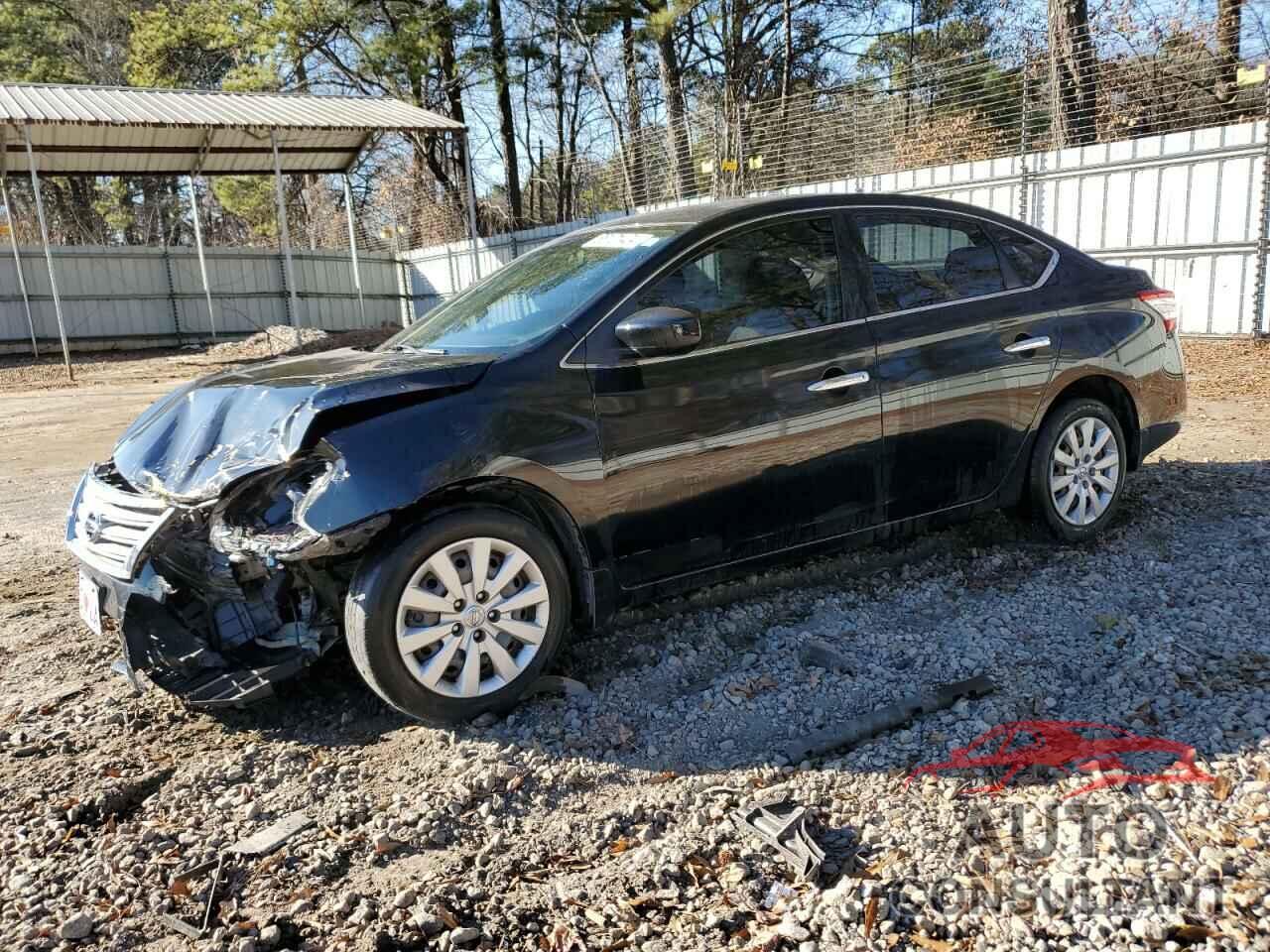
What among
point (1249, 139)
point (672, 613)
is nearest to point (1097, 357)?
point (672, 613)

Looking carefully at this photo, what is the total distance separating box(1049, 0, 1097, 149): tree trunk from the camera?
12672 millimetres

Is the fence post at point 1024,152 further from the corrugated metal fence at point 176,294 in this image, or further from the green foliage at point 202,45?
the green foliage at point 202,45

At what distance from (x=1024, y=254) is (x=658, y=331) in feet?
7.53

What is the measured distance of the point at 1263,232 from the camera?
34.6 feet

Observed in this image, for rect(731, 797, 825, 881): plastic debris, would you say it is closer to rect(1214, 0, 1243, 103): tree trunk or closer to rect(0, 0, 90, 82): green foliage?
rect(1214, 0, 1243, 103): tree trunk

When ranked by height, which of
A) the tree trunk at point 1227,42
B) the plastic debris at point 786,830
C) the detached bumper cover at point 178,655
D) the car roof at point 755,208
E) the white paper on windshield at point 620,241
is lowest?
the plastic debris at point 786,830

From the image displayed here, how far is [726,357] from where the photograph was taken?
386 centimetres

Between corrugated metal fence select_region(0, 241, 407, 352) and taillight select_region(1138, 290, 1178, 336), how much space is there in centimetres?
2135

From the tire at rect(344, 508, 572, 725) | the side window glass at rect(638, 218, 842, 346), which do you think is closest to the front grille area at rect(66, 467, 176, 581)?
the tire at rect(344, 508, 572, 725)

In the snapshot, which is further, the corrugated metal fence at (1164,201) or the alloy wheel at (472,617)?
the corrugated metal fence at (1164,201)

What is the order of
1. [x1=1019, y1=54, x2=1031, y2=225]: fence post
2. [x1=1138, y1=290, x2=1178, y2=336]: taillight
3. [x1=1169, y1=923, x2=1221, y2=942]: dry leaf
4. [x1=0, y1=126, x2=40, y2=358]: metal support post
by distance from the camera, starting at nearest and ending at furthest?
[x1=1169, y1=923, x2=1221, y2=942]: dry leaf → [x1=1138, y1=290, x2=1178, y2=336]: taillight → [x1=1019, y1=54, x2=1031, y2=225]: fence post → [x1=0, y1=126, x2=40, y2=358]: metal support post

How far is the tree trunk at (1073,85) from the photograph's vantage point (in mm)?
12672

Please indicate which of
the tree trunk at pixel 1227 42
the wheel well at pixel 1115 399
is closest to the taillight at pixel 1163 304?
the wheel well at pixel 1115 399

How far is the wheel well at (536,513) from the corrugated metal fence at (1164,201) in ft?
26.1
